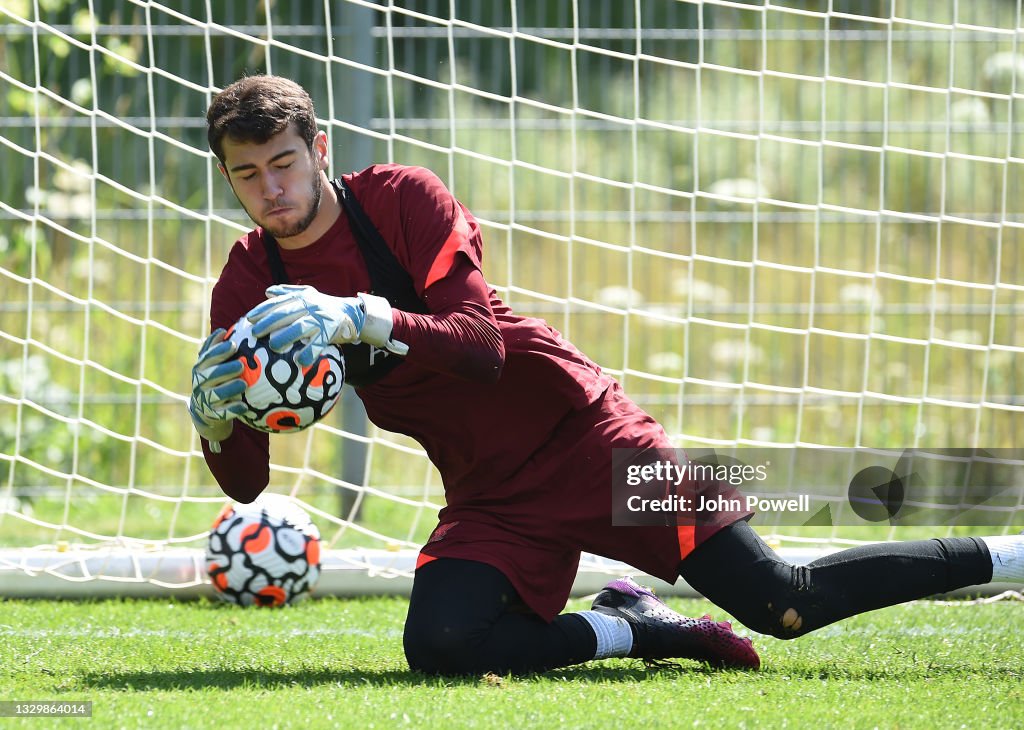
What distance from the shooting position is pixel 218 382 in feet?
9.33

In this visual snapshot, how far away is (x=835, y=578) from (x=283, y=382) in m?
1.45

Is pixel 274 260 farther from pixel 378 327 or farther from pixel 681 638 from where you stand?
pixel 681 638

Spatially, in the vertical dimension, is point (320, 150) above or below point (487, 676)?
above

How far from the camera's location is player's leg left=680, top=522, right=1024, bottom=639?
10.6ft

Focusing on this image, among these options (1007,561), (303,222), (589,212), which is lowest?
(1007,561)

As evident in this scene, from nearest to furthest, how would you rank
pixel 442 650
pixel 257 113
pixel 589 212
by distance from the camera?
1. pixel 257 113
2. pixel 442 650
3. pixel 589 212

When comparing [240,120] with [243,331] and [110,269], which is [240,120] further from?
[110,269]

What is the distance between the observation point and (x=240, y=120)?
2.98 metres

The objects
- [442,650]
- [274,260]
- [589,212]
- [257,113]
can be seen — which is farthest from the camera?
[589,212]

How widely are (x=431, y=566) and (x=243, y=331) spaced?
835mm

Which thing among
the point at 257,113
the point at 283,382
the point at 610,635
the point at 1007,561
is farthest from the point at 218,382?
the point at 1007,561

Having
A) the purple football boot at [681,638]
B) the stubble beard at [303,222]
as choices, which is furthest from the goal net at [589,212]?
the stubble beard at [303,222]

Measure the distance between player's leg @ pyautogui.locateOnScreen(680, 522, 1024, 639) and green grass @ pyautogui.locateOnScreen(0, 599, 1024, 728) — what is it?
152 mm

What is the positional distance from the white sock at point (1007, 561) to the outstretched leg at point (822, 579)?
0.02 metres
